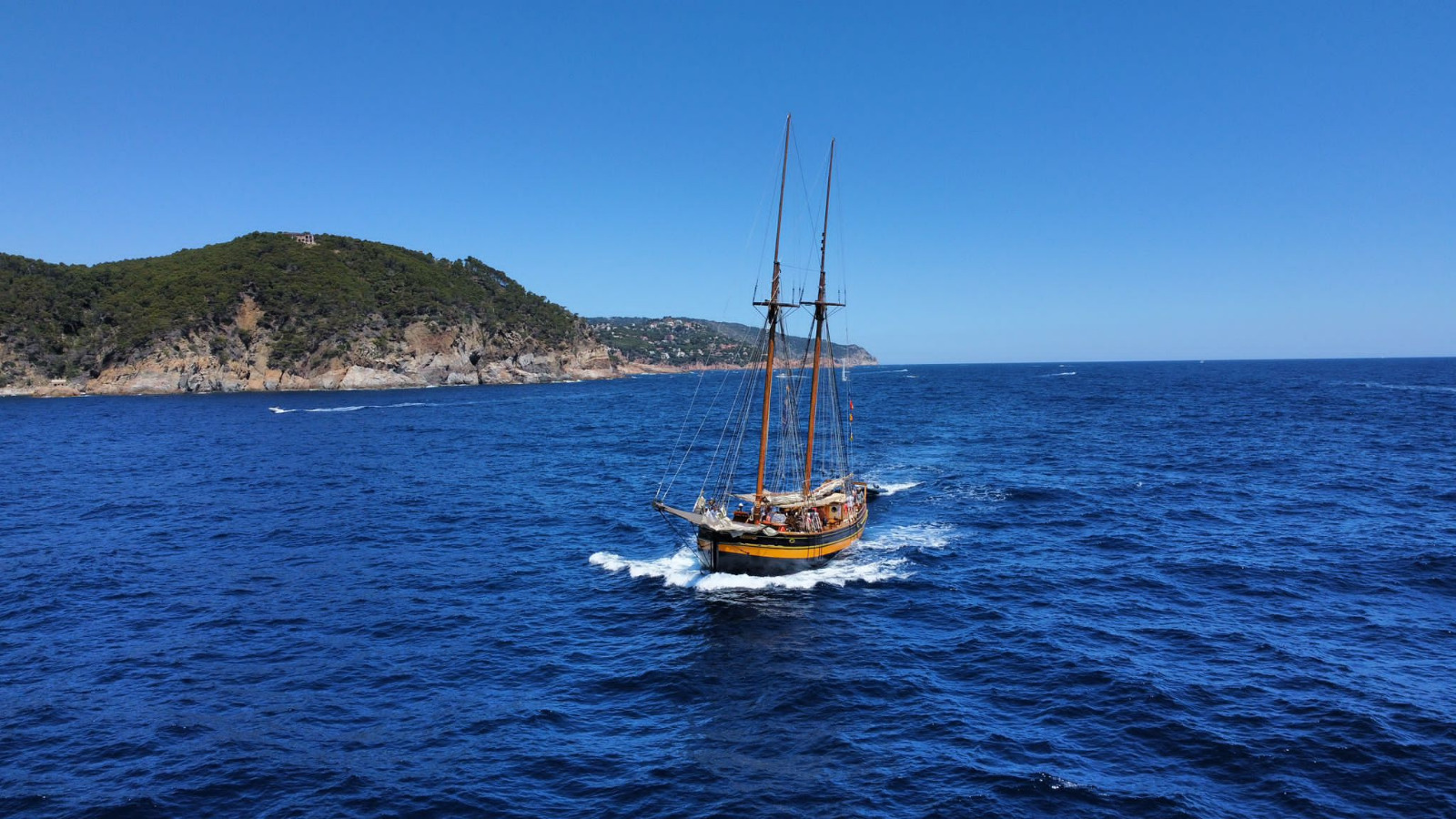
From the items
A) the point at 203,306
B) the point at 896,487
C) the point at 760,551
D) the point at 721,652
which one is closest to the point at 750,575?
the point at 760,551

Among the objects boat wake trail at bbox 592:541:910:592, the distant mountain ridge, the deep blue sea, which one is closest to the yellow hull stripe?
boat wake trail at bbox 592:541:910:592

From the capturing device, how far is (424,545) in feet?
137

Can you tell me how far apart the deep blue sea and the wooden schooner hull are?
0.93 meters

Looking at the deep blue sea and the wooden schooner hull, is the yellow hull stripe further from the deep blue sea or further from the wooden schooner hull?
the deep blue sea

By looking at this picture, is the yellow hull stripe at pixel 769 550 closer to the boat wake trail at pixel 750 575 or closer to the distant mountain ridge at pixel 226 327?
the boat wake trail at pixel 750 575

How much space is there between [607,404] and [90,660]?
374 feet

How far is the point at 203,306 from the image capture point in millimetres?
156875

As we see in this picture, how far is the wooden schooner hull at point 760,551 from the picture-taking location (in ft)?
115

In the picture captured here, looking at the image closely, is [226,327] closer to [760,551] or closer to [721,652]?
[760,551]

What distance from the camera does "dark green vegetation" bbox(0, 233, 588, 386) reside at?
152m

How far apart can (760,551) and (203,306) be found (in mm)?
165844

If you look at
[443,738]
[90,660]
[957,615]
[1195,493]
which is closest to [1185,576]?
[957,615]

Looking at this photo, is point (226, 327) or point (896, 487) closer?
point (896, 487)

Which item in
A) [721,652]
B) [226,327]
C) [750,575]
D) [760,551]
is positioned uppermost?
[226,327]
